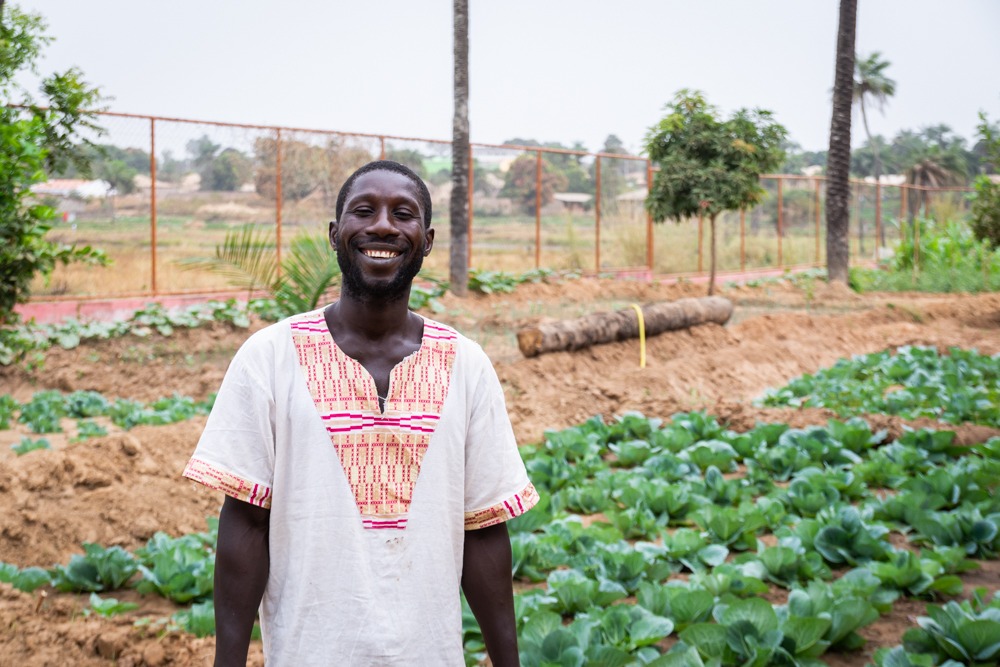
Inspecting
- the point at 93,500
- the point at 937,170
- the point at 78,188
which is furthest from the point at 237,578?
the point at 937,170

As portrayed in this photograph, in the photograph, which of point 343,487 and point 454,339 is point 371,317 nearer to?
point 454,339

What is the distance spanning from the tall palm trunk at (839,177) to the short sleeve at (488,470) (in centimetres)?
1906

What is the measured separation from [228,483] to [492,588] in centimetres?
60

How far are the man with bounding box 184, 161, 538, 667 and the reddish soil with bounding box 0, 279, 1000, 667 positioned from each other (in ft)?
6.06

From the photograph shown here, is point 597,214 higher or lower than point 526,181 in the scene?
lower

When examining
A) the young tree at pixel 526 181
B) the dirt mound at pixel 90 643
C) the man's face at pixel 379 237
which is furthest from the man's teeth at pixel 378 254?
the young tree at pixel 526 181

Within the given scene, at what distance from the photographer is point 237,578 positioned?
1.92m

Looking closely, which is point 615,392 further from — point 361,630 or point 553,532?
point 361,630

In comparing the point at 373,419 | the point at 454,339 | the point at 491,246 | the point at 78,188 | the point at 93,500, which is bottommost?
the point at 93,500

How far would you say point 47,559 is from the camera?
16.1ft

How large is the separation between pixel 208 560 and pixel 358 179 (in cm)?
306

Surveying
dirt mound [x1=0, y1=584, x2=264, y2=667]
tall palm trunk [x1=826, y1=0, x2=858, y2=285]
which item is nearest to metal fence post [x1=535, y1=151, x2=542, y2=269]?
tall palm trunk [x1=826, y1=0, x2=858, y2=285]

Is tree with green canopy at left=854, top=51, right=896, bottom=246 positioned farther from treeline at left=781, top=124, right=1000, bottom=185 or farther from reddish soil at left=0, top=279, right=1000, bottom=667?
reddish soil at left=0, top=279, right=1000, bottom=667

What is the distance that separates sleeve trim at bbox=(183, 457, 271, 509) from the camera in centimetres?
185
